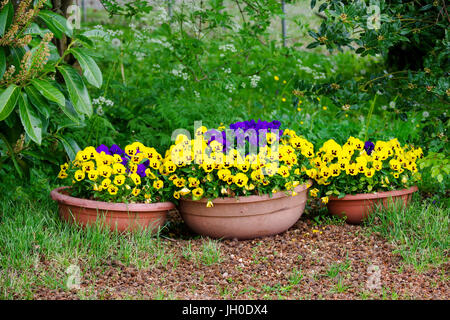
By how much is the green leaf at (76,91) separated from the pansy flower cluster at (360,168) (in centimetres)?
128

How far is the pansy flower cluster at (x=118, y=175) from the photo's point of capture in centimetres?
264

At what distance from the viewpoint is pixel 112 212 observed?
8.67 feet

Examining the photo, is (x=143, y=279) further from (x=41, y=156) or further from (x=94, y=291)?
(x=41, y=156)

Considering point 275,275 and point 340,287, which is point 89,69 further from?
point 340,287

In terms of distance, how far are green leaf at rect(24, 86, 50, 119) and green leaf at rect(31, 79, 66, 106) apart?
41mm

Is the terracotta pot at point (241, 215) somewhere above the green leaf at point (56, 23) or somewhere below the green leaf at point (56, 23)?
below

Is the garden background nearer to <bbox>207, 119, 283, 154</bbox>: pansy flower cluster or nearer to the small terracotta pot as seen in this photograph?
the small terracotta pot

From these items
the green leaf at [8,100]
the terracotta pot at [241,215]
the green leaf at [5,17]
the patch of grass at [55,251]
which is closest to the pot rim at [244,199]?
the terracotta pot at [241,215]

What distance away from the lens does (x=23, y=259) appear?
235 cm

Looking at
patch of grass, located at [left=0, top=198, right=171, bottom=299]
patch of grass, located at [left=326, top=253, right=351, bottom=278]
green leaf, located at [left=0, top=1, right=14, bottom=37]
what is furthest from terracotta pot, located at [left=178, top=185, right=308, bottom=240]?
green leaf, located at [left=0, top=1, right=14, bottom=37]

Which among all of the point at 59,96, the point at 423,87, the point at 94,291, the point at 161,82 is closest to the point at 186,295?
the point at 94,291

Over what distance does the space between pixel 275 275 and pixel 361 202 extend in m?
0.85

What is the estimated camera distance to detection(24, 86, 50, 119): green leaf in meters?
2.47

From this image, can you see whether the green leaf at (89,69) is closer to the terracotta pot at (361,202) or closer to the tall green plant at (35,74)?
the tall green plant at (35,74)
